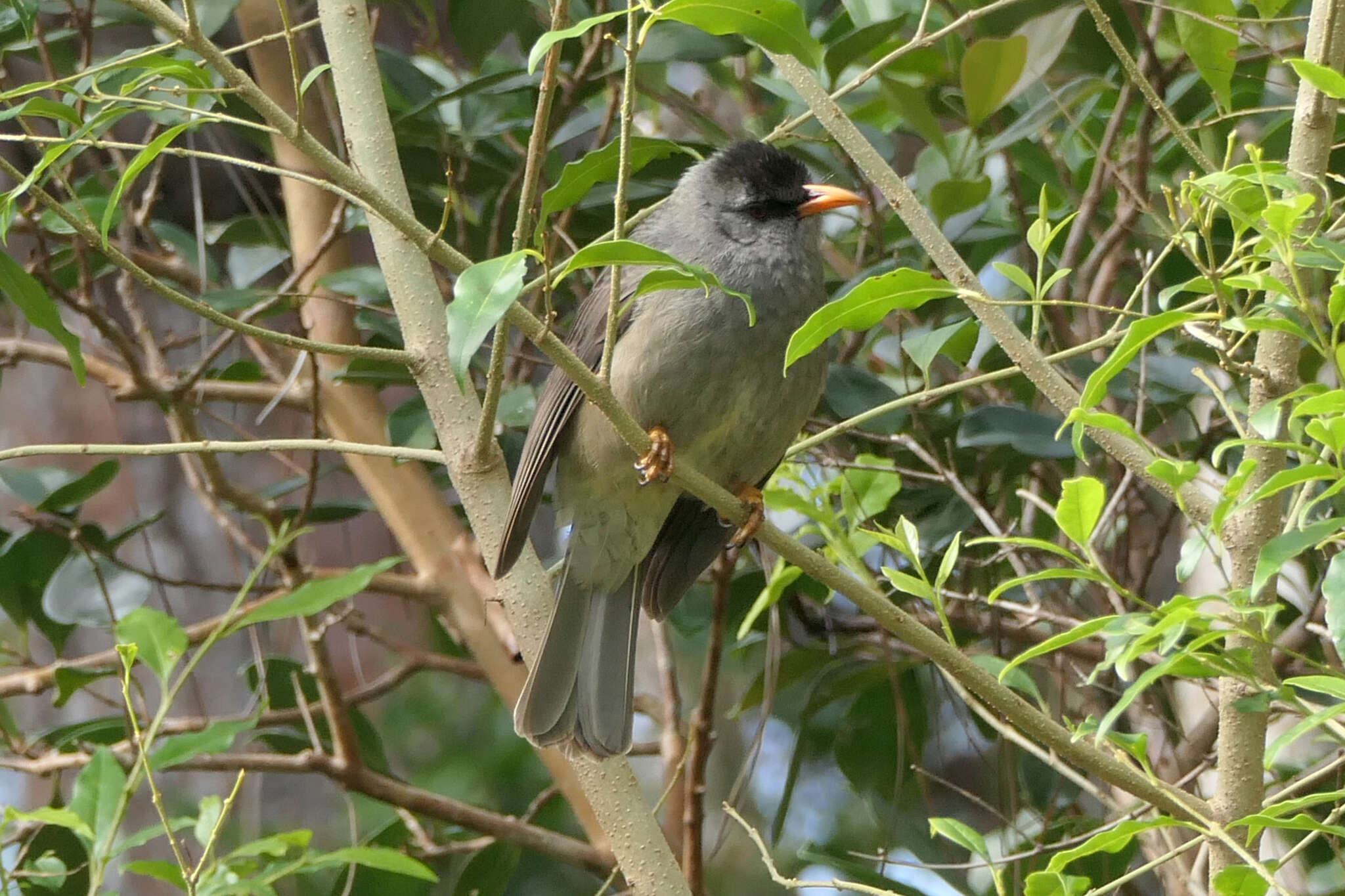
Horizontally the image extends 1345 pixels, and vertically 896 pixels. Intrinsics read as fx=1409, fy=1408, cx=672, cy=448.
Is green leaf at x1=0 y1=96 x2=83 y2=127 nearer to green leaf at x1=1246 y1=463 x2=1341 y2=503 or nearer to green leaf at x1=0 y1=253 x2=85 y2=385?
green leaf at x1=0 y1=253 x2=85 y2=385

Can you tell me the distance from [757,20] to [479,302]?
703 millimetres

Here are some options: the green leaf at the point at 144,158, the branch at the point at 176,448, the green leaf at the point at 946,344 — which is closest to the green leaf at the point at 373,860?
the branch at the point at 176,448

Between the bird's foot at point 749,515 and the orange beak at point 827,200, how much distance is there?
0.68 m

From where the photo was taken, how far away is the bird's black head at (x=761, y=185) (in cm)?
344

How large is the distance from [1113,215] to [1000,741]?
1494 mm

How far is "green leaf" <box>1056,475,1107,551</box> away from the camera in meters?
1.82

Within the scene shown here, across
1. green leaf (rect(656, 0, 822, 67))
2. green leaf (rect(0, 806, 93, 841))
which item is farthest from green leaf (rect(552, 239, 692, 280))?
green leaf (rect(0, 806, 93, 841))

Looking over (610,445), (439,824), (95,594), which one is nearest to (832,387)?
(610,445)

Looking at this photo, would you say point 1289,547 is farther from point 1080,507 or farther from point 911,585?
point 911,585

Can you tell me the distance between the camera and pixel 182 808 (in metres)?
6.97

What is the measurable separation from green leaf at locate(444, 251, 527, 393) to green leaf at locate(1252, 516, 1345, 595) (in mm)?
904

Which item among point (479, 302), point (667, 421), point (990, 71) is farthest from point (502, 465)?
point (990, 71)

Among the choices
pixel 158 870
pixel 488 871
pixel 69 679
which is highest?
pixel 69 679

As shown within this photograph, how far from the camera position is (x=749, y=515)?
272 centimetres
